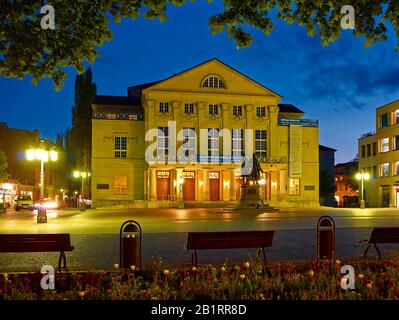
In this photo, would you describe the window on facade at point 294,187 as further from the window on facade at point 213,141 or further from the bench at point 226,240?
the bench at point 226,240

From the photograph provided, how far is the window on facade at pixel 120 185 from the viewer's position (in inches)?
2131

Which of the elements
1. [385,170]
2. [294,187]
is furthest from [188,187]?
[385,170]

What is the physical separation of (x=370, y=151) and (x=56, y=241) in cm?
6560

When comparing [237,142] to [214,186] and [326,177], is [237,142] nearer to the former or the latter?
[214,186]

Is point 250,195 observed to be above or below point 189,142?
below

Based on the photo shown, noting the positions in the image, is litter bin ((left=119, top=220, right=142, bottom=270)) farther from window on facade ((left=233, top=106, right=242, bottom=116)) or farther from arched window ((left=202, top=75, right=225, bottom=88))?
window on facade ((left=233, top=106, right=242, bottom=116))

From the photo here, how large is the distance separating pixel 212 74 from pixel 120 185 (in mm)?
19012

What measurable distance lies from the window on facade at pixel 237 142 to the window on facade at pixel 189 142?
5.30 metres

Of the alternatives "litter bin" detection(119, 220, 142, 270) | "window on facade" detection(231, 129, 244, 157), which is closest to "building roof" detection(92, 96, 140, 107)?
"window on facade" detection(231, 129, 244, 157)

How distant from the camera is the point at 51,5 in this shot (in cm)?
997

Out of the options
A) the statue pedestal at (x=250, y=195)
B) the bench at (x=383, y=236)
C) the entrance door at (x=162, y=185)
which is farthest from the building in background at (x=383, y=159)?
the bench at (x=383, y=236)

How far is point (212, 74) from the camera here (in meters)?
56.4
